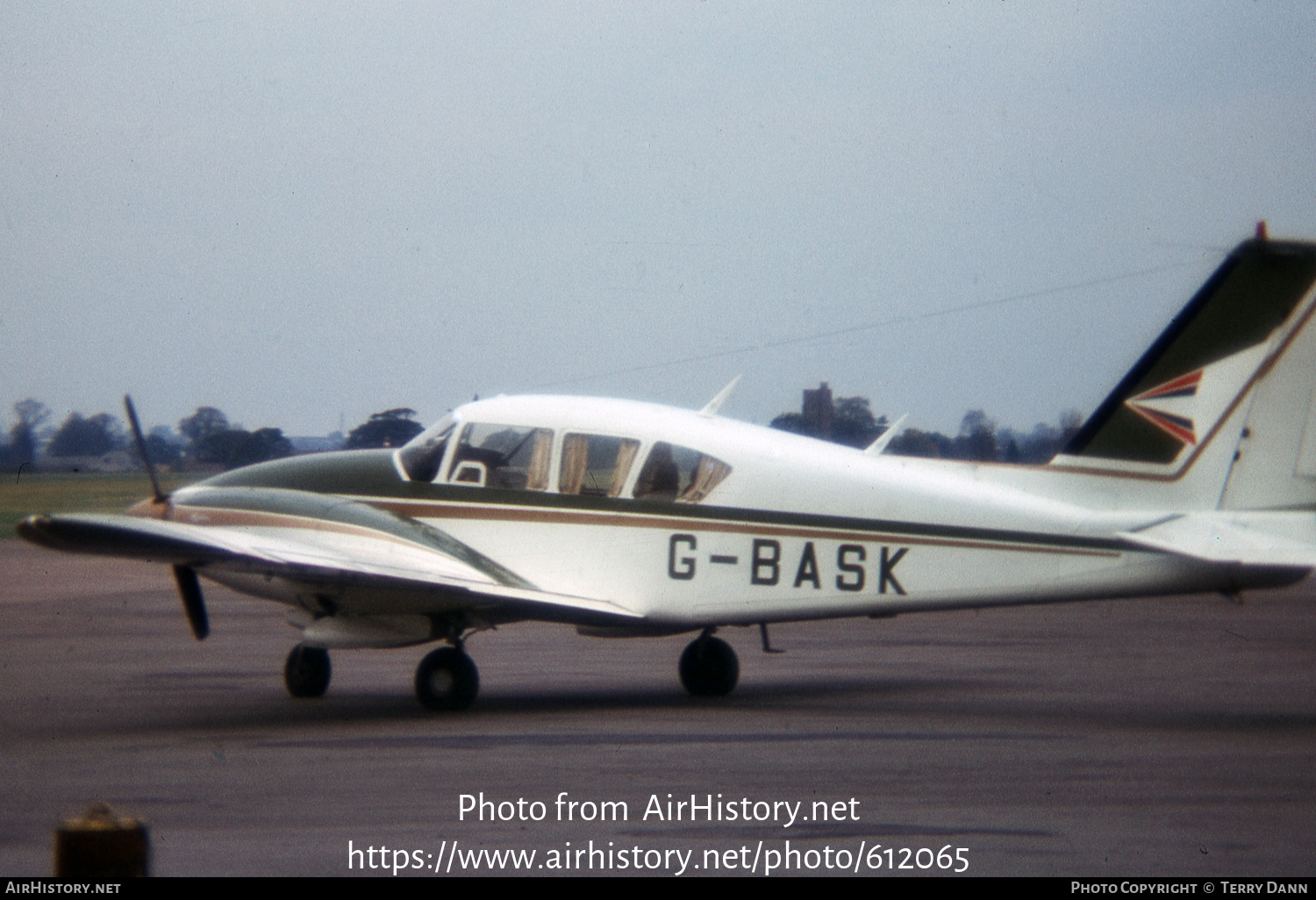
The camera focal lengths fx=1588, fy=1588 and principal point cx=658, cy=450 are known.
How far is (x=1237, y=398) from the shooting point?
1199 centimetres

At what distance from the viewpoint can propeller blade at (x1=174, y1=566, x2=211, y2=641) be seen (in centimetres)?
1288

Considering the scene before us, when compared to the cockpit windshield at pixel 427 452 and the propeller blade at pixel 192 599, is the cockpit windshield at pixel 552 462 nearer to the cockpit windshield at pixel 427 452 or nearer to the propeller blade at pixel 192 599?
the cockpit windshield at pixel 427 452

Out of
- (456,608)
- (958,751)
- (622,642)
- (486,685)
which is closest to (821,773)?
(958,751)

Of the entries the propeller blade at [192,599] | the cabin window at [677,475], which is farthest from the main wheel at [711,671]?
the propeller blade at [192,599]

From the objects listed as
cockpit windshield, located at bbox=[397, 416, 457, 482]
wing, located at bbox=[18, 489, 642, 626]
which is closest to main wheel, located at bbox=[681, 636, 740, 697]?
wing, located at bbox=[18, 489, 642, 626]

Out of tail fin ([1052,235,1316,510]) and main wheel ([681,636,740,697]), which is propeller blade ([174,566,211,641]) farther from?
tail fin ([1052,235,1316,510])

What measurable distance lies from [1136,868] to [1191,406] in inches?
233

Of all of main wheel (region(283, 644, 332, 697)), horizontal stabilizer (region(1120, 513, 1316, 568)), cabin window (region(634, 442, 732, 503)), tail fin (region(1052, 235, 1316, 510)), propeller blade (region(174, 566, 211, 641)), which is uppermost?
tail fin (region(1052, 235, 1316, 510))

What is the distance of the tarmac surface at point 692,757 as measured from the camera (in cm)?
754

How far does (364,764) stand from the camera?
10.2m

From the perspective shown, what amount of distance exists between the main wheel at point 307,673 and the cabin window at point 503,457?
1.97 m

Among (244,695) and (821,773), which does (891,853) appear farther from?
(244,695)

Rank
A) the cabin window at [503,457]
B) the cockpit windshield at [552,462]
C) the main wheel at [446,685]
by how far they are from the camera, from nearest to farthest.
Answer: the main wheel at [446,685], the cockpit windshield at [552,462], the cabin window at [503,457]

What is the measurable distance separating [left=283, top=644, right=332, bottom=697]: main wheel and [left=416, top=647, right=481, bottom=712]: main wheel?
4.83ft
